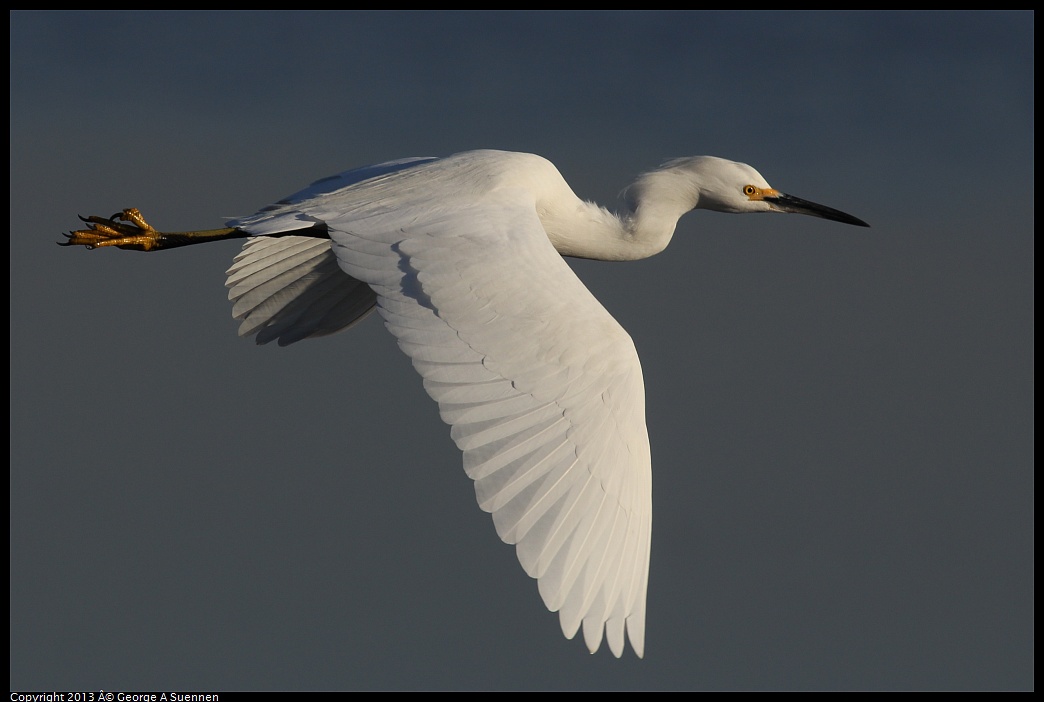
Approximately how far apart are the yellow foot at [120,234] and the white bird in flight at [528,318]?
0.03ft

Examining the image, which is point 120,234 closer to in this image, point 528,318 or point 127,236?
point 127,236

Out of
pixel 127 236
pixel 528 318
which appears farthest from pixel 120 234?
pixel 528 318

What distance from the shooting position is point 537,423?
670 cm

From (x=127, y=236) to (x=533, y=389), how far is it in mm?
3927

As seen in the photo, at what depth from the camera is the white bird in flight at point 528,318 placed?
6336 millimetres

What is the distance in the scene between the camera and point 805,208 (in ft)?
32.1

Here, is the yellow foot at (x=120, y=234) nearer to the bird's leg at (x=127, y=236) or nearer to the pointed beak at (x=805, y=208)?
the bird's leg at (x=127, y=236)

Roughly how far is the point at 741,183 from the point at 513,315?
3019mm

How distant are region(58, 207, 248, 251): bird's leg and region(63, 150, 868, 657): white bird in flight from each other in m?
0.01

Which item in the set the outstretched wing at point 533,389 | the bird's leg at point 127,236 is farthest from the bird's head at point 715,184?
the bird's leg at point 127,236

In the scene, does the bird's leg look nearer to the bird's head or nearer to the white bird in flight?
the white bird in flight

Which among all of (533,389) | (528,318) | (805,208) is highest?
(805,208)

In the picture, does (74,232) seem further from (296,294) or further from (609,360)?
(609,360)

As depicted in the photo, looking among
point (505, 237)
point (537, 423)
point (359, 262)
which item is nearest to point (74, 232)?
point (359, 262)
